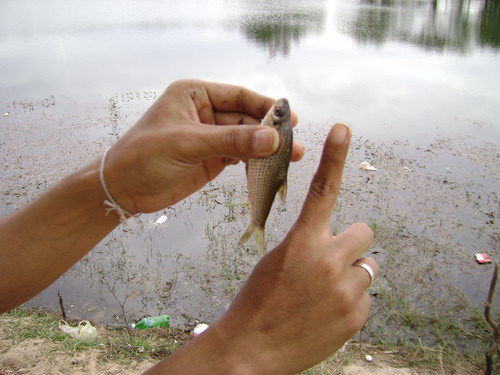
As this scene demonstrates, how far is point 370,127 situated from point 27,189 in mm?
6343

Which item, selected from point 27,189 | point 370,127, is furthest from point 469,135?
point 27,189

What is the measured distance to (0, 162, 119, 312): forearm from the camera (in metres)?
2.13

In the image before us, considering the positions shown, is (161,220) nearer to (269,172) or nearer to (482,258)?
(482,258)

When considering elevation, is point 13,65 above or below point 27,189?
above

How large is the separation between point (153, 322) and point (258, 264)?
2.98 metres

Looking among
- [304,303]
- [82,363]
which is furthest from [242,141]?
[82,363]

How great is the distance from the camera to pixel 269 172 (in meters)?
2.16

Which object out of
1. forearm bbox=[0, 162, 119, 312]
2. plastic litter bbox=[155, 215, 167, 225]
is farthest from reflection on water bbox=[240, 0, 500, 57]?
forearm bbox=[0, 162, 119, 312]

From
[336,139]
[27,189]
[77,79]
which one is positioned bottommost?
[27,189]

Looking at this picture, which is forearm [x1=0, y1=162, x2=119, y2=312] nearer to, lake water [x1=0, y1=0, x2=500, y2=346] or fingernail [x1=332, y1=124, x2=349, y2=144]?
fingernail [x1=332, y1=124, x2=349, y2=144]

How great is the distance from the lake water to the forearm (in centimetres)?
259

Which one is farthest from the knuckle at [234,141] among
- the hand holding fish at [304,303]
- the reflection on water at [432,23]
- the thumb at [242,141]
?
the reflection on water at [432,23]

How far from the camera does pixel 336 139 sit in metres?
1.62

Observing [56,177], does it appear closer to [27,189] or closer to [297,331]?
[27,189]
